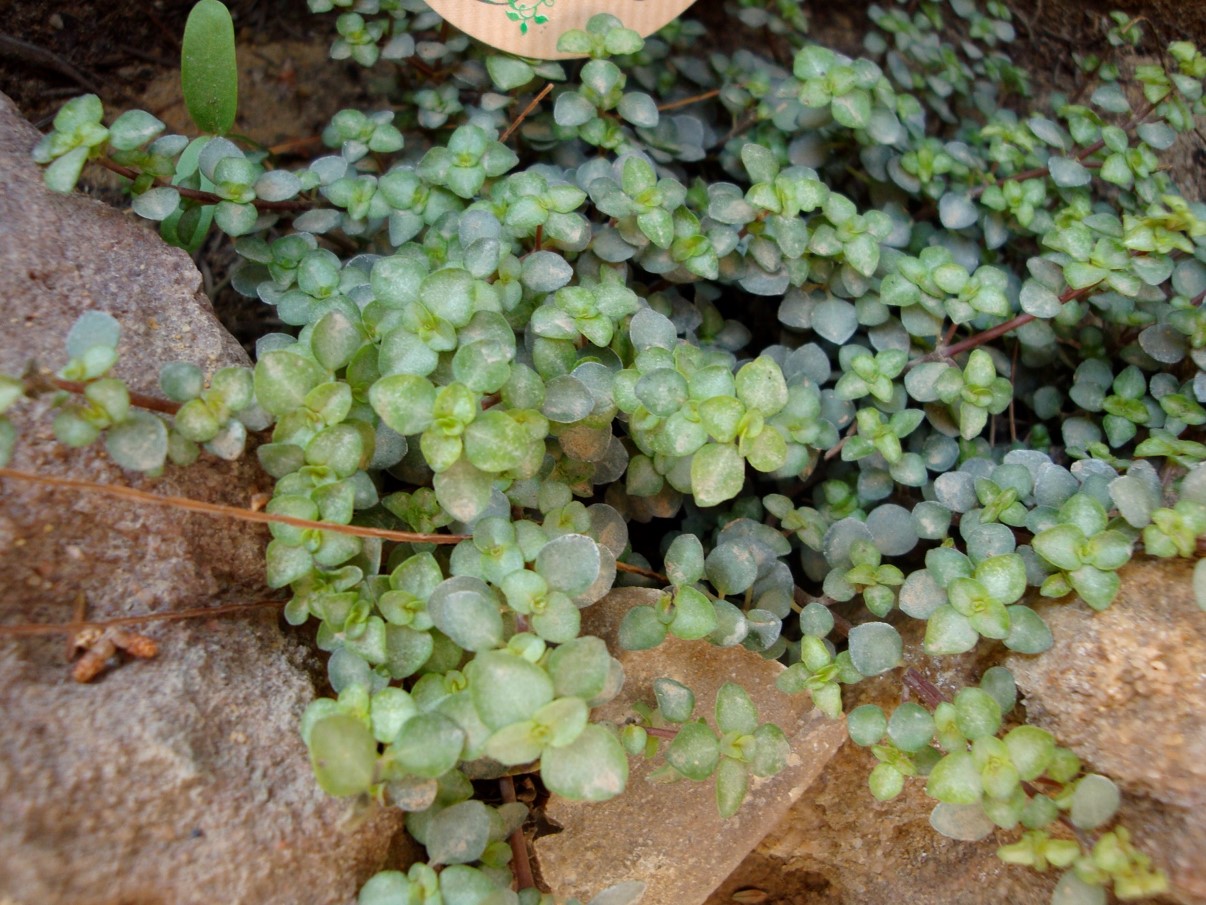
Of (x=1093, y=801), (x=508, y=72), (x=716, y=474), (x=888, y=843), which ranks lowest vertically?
(x=888, y=843)

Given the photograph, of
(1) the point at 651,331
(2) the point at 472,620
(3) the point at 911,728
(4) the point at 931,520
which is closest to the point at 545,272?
(1) the point at 651,331

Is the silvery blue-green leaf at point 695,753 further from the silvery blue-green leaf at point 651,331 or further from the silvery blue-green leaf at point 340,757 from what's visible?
the silvery blue-green leaf at point 651,331

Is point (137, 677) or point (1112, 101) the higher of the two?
point (1112, 101)

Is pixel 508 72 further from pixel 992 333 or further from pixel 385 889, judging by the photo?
pixel 385 889

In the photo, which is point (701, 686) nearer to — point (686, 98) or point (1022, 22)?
point (686, 98)

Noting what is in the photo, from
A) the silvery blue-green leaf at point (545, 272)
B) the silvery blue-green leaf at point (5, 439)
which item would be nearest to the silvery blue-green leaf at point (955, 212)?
the silvery blue-green leaf at point (545, 272)

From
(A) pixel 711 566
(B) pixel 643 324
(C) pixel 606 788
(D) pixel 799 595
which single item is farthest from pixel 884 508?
(C) pixel 606 788

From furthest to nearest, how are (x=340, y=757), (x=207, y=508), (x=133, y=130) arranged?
1. (x=133, y=130)
2. (x=207, y=508)
3. (x=340, y=757)
